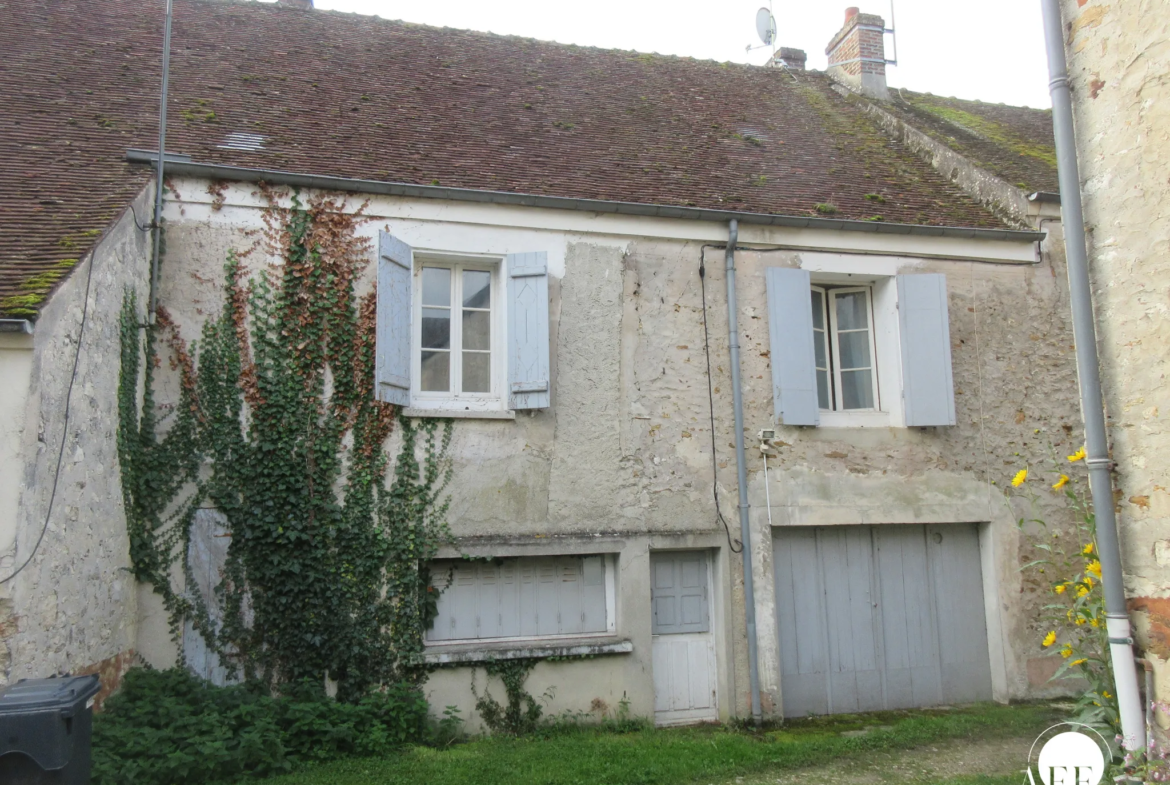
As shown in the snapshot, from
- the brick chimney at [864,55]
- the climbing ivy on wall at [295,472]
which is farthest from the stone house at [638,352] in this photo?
the brick chimney at [864,55]

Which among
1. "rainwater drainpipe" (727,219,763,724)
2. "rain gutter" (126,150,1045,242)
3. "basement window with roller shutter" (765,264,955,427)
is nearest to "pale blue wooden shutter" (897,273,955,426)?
"basement window with roller shutter" (765,264,955,427)

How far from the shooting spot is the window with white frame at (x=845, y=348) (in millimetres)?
9008

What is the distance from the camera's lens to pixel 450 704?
7.34 metres

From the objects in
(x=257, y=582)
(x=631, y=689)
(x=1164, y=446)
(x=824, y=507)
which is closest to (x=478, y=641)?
(x=631, y=689)

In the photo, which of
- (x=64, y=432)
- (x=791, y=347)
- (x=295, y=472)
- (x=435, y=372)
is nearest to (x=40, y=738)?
(x=64, y=432)

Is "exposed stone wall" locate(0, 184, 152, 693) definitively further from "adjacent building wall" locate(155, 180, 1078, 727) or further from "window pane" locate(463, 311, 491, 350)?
"window pane" locate(463, 311, 491, 350)

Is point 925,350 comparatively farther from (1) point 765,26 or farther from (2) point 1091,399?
(1) point 765,26

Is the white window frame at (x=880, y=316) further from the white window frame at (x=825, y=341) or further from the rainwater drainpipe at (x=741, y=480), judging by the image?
the rainwater drainpipe at (x=741, y=480)

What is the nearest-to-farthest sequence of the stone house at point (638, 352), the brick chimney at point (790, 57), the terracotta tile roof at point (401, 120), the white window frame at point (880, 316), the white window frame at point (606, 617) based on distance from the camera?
1. the stone house at point (638, 352)
2. the white window frame at point (606, 617)
3. the terracotta tile roof at point (401, 120)
4. the white window frame at point (880, 316)
5. the brick chimney at point (790, 57)

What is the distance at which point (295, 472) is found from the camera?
7.23 m

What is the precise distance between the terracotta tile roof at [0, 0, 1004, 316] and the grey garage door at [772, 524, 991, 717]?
342cm

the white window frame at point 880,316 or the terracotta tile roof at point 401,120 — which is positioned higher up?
the terracotta tile roof at point 401,120

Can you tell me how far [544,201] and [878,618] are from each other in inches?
206

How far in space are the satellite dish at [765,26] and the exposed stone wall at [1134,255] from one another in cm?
968
